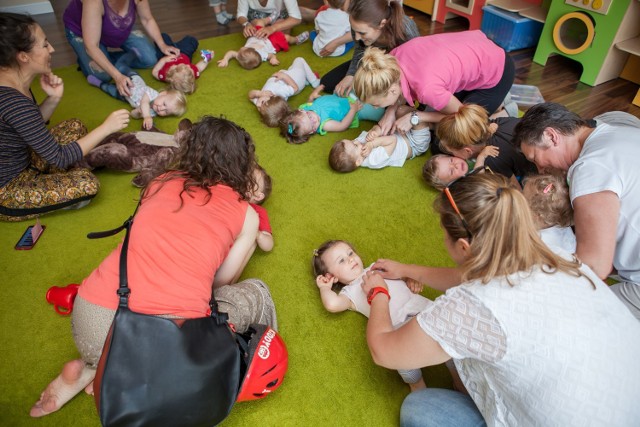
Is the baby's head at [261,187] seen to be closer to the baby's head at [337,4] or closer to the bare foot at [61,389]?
the bare foot at [61,389]

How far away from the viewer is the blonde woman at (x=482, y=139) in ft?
7.68

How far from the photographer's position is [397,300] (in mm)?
1835

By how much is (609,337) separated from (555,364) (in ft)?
0.50

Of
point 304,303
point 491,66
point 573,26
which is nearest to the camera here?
point 304,303

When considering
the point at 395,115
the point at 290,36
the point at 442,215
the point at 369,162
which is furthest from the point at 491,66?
the point at 290,36

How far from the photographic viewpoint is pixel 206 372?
1.29 m

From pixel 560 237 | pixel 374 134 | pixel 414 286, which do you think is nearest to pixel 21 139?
pixel 374 134

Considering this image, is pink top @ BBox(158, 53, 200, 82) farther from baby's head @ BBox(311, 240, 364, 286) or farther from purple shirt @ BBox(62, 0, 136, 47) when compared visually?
baby's head @ BBox(311, 240, 364, 286)

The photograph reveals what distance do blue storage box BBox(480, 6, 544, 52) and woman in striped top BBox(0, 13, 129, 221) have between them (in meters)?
3.48

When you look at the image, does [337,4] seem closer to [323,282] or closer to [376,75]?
[376,75]

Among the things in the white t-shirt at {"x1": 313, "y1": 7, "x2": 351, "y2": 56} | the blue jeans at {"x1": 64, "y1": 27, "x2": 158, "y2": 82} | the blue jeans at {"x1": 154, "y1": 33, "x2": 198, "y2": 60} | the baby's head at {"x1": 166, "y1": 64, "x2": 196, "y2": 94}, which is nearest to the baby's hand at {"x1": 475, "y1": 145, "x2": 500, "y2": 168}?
the white t-shirt at {"x1": 313, "y1": 7, "x2": 351, "y2": 56}

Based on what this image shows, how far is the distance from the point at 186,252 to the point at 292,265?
0.84m

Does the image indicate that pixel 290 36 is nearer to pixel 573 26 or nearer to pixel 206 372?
pixel 573 26

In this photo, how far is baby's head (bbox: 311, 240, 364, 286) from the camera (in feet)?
6.45
